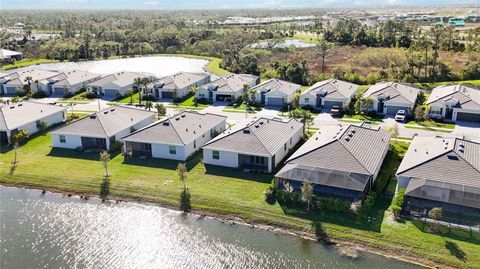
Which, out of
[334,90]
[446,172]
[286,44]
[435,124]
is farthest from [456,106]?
[286,44]

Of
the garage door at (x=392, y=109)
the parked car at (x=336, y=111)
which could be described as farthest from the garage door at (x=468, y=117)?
the parked car at (x=336, y=111)

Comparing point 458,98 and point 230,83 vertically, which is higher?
Result: point 230,83

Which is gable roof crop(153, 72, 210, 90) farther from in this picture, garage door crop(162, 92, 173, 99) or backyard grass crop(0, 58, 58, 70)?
backyard grass crop(0, 58, 58, 70)

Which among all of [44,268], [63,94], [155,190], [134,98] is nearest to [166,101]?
[134,98]

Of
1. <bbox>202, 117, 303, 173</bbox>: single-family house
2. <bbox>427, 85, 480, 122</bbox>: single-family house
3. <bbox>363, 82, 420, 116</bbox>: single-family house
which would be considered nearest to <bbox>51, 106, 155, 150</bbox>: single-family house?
<bbox>202, 117, 303, 173</bbox>: single-family house

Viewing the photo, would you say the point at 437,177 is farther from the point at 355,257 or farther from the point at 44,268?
the point at 44,268

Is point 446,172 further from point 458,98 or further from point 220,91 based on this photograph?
point 220,91
